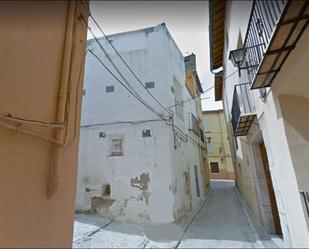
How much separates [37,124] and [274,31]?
2512 millimetres

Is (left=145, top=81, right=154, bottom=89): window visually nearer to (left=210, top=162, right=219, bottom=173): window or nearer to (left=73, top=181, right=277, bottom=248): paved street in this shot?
(left=73, top=181, right=277, bottom=248): paved street

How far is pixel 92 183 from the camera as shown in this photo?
27.6 ft

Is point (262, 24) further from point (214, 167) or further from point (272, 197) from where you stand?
point (214, 167)

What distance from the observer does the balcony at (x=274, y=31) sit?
198cm

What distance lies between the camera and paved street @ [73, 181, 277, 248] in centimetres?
560

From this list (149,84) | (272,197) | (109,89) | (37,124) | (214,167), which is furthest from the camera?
(214,167)

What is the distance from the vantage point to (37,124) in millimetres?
1830

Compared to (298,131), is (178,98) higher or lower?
higher

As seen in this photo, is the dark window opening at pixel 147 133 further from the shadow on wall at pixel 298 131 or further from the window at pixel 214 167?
the window at pixel 214 167

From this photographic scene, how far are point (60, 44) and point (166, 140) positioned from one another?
6099 mm

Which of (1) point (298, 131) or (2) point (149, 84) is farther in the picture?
(2) point (149, 84)

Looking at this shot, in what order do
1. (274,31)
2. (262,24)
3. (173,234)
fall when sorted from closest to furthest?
(274,31), (262,24), (173,234)

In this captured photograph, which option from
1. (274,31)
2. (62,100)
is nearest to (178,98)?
(274,31)

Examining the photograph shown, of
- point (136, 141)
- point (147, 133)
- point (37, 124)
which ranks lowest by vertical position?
point (37, 124)
